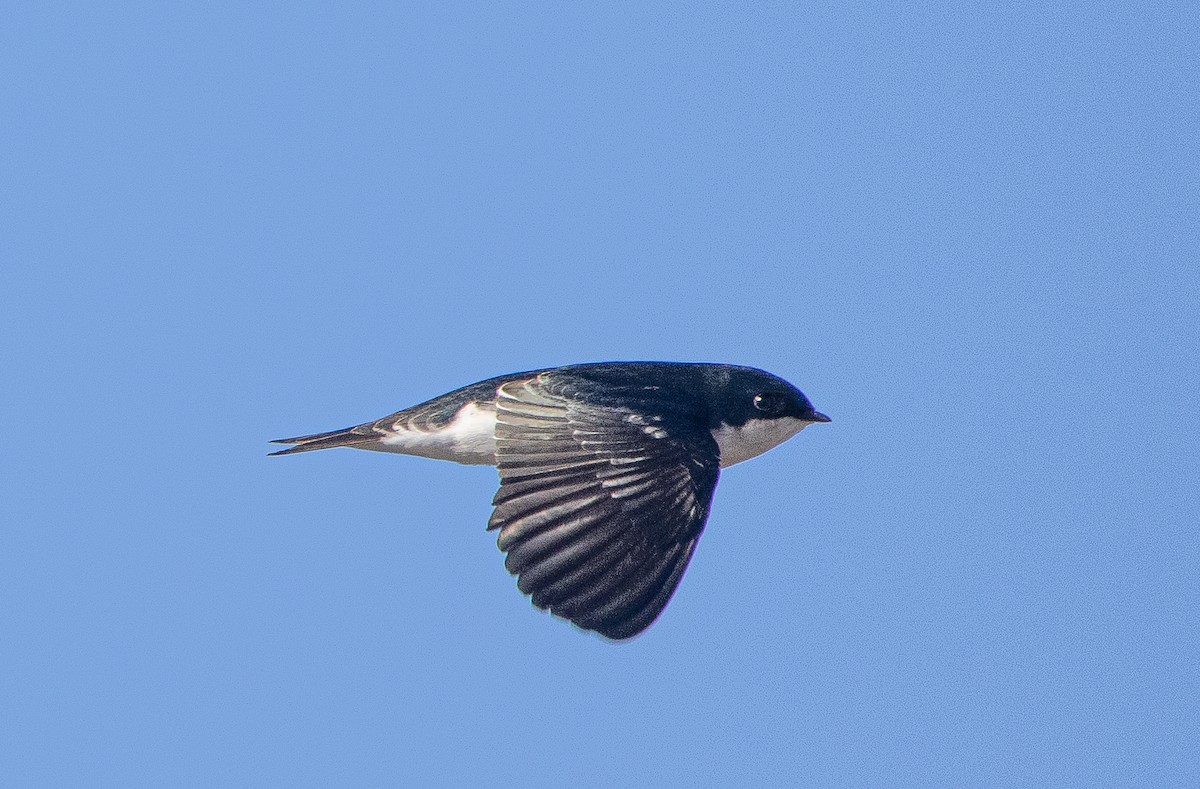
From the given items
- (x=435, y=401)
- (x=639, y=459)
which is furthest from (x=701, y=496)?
(x=435, y=401)

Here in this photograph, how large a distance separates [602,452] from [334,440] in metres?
2.47

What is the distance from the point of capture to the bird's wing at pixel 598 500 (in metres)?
7.66

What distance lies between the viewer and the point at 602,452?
8562 millimetres

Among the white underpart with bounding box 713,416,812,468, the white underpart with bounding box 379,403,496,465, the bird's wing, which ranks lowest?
the bird's wing

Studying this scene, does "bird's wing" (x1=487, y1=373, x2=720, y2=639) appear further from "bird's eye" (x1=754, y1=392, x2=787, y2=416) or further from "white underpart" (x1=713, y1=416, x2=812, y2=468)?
"bird's eye" (x1=754, y1=392, x2=787, y2=416)

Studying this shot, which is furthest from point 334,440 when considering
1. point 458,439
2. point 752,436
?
point 752,436

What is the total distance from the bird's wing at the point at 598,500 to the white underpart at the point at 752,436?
30.7 inches

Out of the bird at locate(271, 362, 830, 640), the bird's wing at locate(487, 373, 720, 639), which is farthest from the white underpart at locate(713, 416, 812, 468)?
the bird's wing at locate(487, 373, 720, 639)

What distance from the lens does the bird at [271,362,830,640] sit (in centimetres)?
774

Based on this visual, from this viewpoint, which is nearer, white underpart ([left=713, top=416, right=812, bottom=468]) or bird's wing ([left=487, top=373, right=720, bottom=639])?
bird's wing ([left=487, top=373, right=720, bottom=639])

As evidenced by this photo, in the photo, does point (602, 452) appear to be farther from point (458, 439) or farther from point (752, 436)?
point (752, 436)

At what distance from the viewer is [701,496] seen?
8.41 m

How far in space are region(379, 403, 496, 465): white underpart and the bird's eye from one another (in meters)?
1.52

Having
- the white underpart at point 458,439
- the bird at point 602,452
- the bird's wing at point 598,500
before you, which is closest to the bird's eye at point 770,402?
the bird at point 602,452
